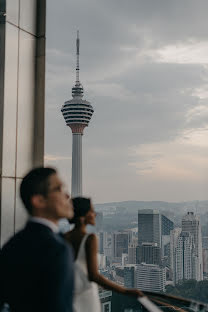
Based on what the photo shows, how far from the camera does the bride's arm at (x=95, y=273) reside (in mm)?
1769

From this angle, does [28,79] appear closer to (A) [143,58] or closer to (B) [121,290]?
(B) [121,290]

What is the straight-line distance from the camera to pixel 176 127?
93.9 metres

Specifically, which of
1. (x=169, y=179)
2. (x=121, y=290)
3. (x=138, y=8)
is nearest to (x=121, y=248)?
(x=169, y=179)

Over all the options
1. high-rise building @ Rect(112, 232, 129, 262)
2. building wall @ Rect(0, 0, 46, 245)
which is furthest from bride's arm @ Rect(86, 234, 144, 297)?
high-rise building @ Rect(112, 232, 129, 262)

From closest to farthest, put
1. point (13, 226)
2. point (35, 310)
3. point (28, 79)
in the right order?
point (35, 310), point (13, 226), point (28, 79)

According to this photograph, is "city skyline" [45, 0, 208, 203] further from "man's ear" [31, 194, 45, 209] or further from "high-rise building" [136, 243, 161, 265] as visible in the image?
"man's ear" [31, 194, 45, 209]

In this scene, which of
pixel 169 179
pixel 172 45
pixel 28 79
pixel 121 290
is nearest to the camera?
pixel 121 290

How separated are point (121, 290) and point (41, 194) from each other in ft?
2.53

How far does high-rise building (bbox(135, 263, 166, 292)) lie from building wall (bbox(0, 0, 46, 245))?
4621cm

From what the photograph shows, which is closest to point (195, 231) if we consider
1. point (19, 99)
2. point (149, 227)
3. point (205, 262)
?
point (205, 262)

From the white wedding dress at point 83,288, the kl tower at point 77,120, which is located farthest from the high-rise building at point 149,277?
the white wedding dress at point 83,288

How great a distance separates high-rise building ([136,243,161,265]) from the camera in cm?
5650

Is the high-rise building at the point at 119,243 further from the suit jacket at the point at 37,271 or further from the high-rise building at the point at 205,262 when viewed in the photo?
the suit jacket at the point at 37,271

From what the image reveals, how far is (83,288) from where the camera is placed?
6.45 ft
